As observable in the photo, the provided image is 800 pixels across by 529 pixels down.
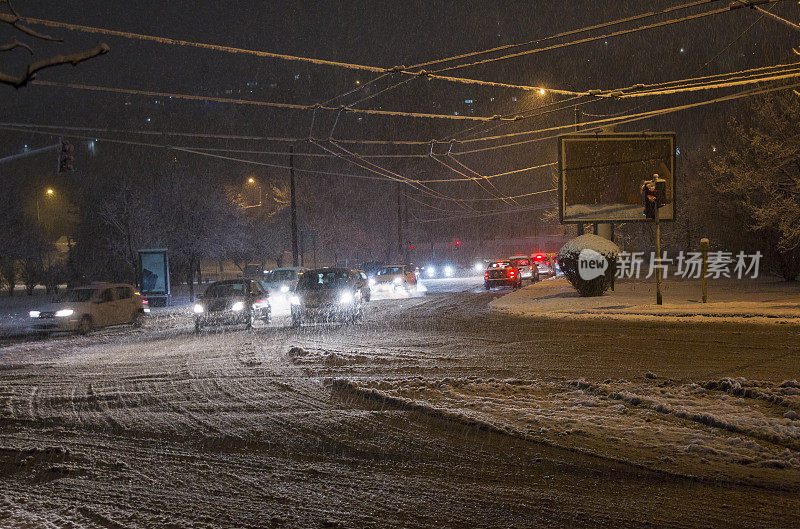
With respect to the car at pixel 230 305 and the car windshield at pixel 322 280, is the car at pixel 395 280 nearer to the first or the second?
the car windshield at pixel 322 280

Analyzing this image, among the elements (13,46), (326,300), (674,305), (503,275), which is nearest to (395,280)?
(503,275)

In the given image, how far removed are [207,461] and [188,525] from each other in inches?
64.4

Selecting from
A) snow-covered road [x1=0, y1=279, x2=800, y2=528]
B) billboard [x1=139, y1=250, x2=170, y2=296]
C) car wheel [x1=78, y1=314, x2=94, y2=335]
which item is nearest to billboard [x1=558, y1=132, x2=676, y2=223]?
snow-covered road [x1=0, y1=279, x2=800, y2=528]

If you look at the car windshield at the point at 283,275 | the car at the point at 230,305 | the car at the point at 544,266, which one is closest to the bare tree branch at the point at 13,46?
the car at the point at 230,305

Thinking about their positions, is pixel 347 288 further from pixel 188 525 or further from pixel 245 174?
pixel 245 174

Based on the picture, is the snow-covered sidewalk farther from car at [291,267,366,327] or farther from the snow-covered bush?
car at [291,267,366,327]

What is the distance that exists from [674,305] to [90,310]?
20052 mm

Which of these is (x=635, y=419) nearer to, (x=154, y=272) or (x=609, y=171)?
(x=609, y=171)

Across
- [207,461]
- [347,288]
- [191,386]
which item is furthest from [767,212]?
[207,461]

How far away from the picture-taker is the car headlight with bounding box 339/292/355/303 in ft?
67.9

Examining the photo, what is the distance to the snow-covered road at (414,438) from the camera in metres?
4.95

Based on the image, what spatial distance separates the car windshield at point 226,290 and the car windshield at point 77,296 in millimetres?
4386

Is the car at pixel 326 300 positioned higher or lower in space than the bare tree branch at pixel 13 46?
lower

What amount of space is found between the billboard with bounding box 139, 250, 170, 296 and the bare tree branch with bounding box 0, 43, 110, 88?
1115 inches
